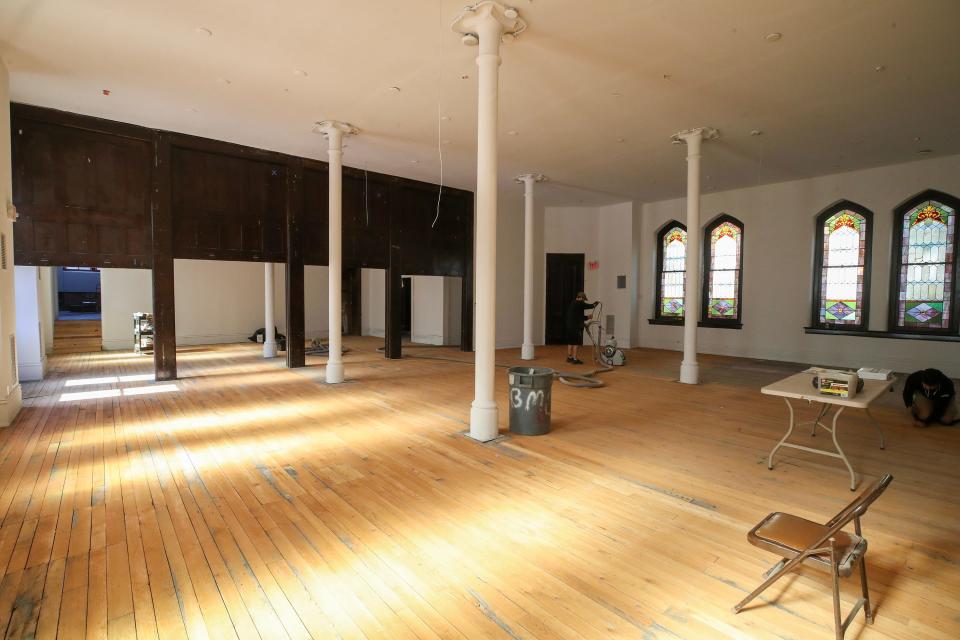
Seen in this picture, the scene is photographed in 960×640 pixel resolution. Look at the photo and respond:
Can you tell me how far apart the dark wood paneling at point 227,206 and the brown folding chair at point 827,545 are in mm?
8426

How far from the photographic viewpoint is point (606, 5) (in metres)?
4.05

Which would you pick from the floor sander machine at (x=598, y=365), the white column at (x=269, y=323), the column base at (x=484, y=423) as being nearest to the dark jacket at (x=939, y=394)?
the floor sander machine at (x=598, y=365)

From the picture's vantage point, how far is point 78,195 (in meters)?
6.77

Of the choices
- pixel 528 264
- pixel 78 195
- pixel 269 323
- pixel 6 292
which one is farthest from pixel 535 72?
pixel 269 323

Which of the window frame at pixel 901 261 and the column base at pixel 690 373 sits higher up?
the window frame at pixel 901 261

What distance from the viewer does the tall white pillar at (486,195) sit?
4375 mm

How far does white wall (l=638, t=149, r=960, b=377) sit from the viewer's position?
27.8 ft

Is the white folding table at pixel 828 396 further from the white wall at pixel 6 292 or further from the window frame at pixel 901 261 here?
the white wall at pixel 6 292

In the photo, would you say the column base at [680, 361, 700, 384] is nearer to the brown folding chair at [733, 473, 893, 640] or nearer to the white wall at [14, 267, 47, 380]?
the brown folding chair at [733, 473, 893, 640]

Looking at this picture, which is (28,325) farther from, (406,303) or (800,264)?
(800,264)

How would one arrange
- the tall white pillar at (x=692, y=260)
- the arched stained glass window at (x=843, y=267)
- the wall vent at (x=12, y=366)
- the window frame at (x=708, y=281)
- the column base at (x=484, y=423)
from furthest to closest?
the window frame at (x=708, y=281)
the arched stained glass window at (x=843, y=267)
the tall white pillar at (x=692, y=260)
the wall vent at (x=12, y=366)
the column base at (x=484, y=423)

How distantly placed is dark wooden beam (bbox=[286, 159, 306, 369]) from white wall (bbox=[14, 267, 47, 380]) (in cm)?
370

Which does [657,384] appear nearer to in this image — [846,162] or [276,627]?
[846,162]

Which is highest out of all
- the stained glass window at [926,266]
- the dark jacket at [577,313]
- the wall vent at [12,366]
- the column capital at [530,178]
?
the column capital at [530,178]
